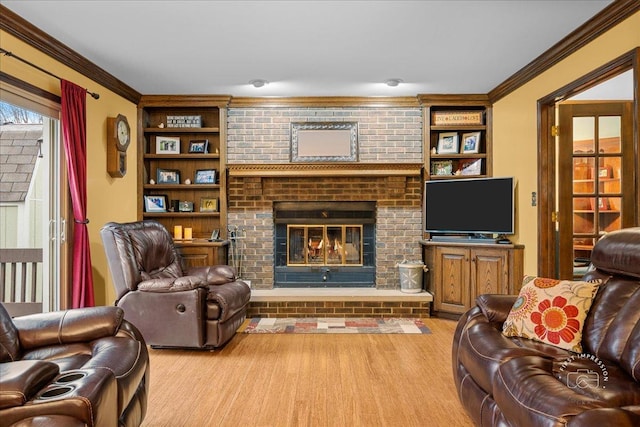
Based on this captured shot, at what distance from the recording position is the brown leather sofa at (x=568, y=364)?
145 cm

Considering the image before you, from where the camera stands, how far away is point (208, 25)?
3152 mm

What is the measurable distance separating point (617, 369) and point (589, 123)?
2608mm

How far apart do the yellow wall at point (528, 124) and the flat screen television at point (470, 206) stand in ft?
0.42

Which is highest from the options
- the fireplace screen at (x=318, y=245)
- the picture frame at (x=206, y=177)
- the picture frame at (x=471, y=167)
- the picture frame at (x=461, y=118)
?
the picture frame at (x=461, y=118)

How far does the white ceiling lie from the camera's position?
113 inches

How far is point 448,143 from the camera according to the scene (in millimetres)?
5109

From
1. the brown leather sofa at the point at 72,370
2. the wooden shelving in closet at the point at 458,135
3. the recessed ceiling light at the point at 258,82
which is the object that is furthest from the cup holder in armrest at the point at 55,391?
the wooden shelving in closet at the point at 458,135

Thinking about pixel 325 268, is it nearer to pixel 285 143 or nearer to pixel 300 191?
pixel 300 191

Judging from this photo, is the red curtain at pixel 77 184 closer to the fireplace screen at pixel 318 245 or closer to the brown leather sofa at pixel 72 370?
the brown leather sofa at pixel 72 370

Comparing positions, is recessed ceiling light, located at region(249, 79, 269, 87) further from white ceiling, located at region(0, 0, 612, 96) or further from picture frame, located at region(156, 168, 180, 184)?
picture frame, located at region(156, 168, 180, 184)

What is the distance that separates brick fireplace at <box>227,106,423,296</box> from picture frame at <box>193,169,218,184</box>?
188 millimetres

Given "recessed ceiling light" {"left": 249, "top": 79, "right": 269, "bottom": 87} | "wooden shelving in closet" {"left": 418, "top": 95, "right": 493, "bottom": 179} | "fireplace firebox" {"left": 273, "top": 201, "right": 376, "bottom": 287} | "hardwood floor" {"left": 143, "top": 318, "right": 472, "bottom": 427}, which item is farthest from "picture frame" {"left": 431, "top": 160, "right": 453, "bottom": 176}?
"recessed ceiling light" {"left": 249, "top": 79, "right": 269, "bottom": 87}

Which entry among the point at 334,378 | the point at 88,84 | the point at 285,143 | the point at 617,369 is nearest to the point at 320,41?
the point at 285,143

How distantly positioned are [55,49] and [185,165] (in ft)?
6.68
